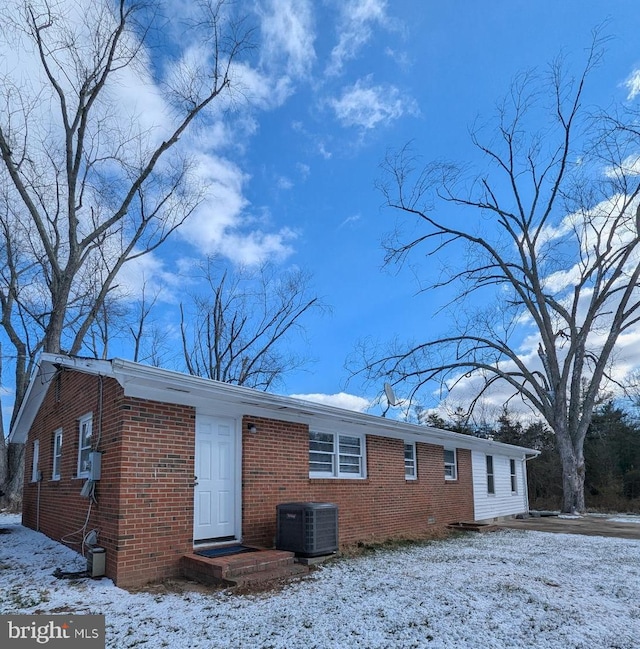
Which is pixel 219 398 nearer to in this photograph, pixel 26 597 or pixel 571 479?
pixel 26 597

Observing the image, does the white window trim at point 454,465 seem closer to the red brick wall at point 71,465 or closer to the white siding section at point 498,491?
the white siding section at point 498,491

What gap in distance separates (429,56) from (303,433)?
34.4 ft

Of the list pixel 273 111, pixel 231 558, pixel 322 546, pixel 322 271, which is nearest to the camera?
pixel 231 558

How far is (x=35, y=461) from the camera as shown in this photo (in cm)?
1289

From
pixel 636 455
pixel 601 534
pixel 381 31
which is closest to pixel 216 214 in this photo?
pixel 381 31

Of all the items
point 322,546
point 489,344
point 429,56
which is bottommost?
point 322,546

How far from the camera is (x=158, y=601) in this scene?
571cm

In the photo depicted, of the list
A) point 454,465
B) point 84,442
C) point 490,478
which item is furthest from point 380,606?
point 490,478

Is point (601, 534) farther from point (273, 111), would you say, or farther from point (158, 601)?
point (273, 111)

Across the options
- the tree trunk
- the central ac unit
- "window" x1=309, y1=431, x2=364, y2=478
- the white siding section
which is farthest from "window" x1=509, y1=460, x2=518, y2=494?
the central ac unit

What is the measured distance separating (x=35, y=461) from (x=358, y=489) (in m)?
8.26

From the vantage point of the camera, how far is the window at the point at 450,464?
14.8m

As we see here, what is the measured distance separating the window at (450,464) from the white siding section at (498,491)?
1327 millimetres

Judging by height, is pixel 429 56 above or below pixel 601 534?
above
